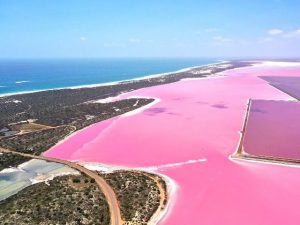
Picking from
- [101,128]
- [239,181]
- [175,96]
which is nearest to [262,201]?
[239,181]

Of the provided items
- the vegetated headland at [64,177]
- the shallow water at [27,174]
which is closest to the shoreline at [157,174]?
the vegetated headland at [64,177]

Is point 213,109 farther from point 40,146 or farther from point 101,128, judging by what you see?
point 40,146

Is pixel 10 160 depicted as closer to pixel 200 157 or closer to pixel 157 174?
pixel 157 174

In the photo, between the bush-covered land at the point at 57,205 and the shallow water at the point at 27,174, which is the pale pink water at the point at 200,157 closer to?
the shallow water at the point at 27,174

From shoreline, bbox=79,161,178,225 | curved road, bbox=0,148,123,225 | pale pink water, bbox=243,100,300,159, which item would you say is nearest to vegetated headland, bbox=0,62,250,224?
curved road, bbox=0,148,123,225

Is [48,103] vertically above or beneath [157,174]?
above

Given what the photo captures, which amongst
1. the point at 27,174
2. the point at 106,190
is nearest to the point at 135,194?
the point at 106,190

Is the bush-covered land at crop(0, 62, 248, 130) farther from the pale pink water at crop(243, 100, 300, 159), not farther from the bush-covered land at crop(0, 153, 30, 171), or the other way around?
the pale pink water at crop(243, 100, 300, 159)
